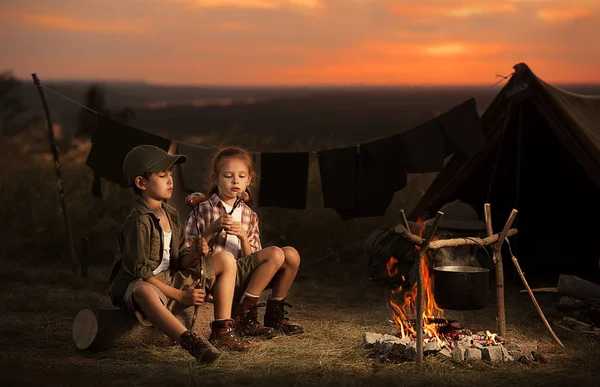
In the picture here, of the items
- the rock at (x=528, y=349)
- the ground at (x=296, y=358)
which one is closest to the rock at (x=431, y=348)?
the ground at (x=296, y=358)

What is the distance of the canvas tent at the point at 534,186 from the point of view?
25.5 feet

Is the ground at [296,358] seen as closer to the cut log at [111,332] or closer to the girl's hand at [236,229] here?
the cut log at [111,332]

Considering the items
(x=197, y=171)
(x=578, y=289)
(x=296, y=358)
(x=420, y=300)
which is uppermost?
(x=197, y=171)

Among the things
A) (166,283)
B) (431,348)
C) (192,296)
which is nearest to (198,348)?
(192,296)

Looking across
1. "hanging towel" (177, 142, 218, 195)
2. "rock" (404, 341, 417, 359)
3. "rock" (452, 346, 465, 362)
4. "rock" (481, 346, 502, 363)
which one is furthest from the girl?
"hanging towel" (177, 142, 218, 195)

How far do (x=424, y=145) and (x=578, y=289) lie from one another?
2.12m

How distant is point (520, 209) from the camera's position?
860 cm

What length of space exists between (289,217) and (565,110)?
4.54 meters

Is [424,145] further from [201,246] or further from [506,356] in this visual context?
[201,246]

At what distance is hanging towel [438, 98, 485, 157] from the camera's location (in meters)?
7.60

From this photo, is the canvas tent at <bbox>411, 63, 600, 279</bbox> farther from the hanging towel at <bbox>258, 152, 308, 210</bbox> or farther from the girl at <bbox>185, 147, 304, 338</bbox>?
the girl at <bbox>185, 147, 304, 338</bbox>

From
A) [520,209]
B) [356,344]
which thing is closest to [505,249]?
[520,209]

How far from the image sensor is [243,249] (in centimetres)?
532

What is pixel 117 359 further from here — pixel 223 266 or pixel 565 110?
pixel 565 110
